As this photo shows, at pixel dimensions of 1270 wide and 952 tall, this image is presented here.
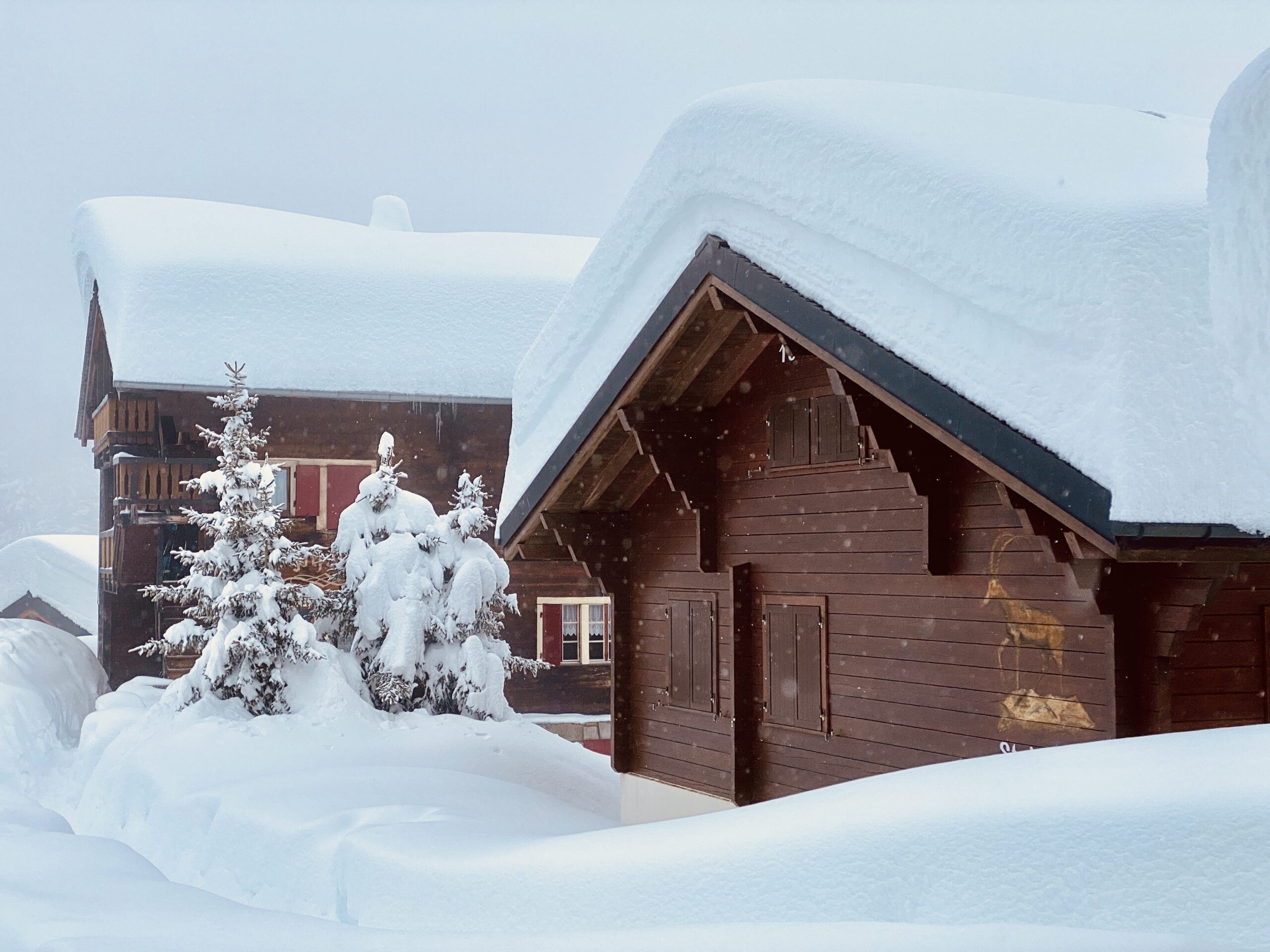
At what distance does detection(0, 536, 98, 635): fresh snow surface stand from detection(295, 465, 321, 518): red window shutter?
→ 17631mm

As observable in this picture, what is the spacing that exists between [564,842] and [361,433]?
14313 millimetres

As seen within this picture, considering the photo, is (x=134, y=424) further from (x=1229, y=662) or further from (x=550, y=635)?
(x=1229, y=662)

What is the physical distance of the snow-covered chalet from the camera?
5.41 m

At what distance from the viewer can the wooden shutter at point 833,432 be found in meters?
8.41

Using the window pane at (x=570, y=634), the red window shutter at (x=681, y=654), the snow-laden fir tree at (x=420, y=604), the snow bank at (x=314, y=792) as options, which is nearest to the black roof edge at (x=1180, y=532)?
the snow bank at (x=314, y=792)

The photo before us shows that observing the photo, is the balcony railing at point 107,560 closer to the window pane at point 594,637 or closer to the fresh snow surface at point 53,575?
the window pane at point 594,637

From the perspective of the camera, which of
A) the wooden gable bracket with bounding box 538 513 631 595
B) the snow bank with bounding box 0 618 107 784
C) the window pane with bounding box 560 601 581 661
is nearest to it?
the wooden gable bracket with bounding box 538 513 631 595

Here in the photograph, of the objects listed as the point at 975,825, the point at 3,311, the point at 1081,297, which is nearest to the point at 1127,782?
the point at 975,825

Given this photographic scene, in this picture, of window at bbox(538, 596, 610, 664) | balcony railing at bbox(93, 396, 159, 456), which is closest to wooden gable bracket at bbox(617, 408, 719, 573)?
window at bbox(538, 596, 610, 664)

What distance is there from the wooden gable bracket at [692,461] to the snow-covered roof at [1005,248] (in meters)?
0.90

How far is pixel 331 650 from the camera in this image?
14609 mm

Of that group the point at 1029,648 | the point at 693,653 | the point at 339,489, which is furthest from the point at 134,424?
the point at 1029,648

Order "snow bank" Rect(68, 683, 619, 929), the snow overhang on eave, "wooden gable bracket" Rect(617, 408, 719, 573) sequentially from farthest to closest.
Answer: the snow overhang on eave < "wooden gable bracket" Rect(617, 408, 719, 573) < "snow bank" Rect(68, 683, 619, 929)

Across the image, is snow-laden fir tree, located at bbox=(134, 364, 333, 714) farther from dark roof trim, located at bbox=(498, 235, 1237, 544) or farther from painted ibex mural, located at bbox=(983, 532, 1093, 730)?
painted ibex mural, located at bbox=(983, 532, 1093, 730)
